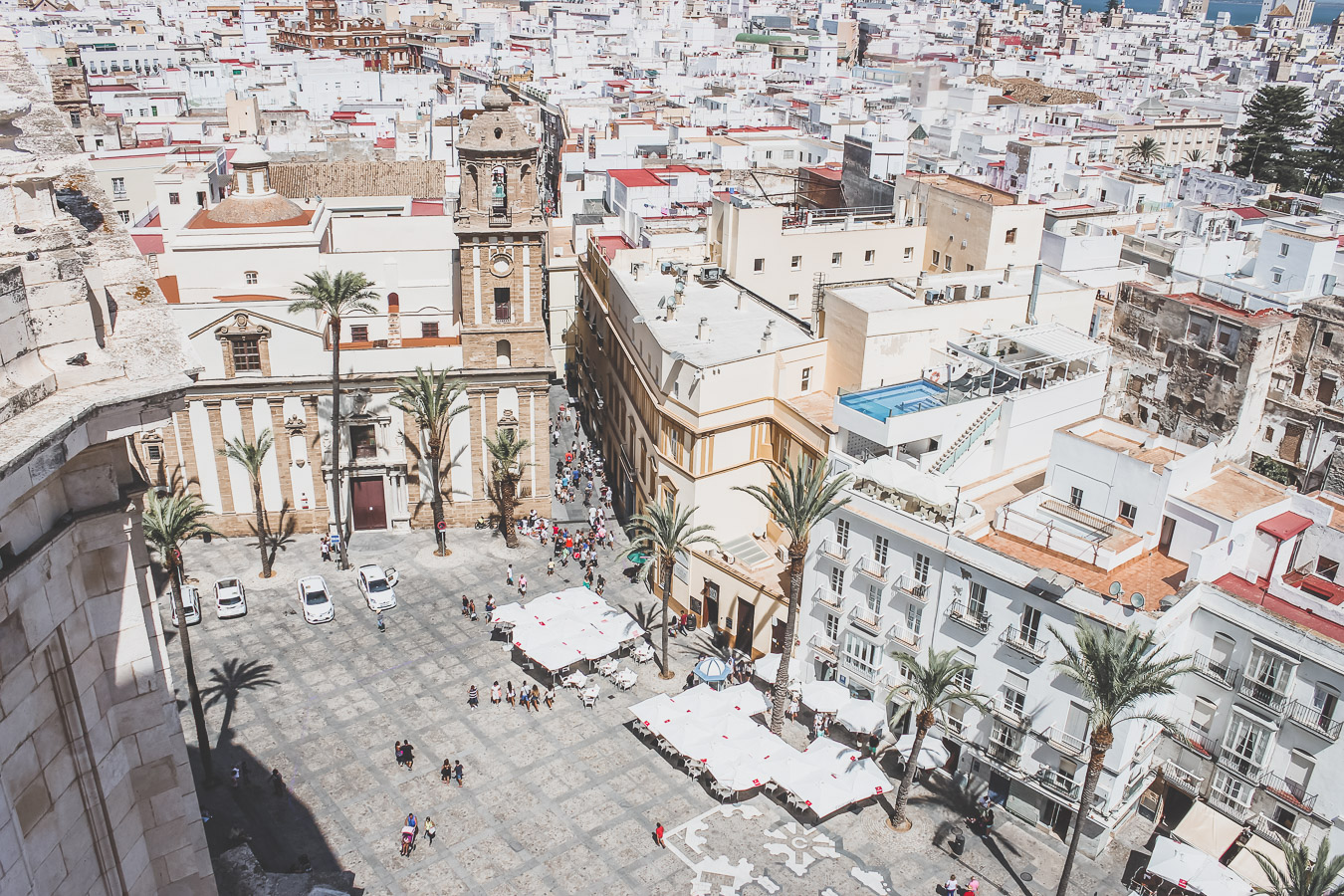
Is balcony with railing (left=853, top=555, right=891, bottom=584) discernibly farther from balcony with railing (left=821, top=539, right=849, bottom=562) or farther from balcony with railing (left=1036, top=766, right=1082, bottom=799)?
balcony with railing (left=1036, top=766, right=1082, bottom=799)

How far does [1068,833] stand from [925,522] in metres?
11.2

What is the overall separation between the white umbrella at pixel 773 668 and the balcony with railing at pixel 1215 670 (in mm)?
14611

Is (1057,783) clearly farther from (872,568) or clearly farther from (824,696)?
(872,568)

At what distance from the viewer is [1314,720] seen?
31.1 meters

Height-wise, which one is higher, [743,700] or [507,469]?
[507,469]

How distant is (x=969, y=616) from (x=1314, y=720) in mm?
10113

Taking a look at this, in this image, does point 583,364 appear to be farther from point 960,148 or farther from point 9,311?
point 9,311

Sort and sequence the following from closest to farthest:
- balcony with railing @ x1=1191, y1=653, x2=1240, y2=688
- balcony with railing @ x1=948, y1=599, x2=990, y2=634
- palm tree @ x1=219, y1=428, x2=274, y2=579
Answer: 1. balcony with railing @ x1=1191, y1=653, x2=1240, y2=688
2. balcony with railing @ x1=948, y1=599, x2=990, y2=634
3. palm tree @ x1=219, y1=428, x2=274, y2=579

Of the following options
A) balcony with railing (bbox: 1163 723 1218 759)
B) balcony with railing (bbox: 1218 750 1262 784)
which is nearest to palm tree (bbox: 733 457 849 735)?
balcony with railing (bbox: 1163 723 1218 759)

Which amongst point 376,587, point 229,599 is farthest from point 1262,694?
point 229,599

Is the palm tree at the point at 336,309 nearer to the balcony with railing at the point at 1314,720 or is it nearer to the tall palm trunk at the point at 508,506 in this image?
the tall palm trunk at the point at 508,506

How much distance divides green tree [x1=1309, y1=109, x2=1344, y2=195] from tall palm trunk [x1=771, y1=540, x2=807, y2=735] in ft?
331

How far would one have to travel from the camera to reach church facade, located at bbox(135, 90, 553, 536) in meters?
50.0

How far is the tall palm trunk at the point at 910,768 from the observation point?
3419cm
